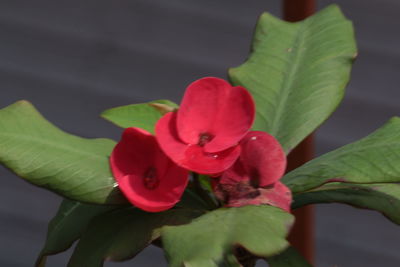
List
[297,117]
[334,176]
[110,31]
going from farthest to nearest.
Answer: [110,31]
[297,117]
[334,176]

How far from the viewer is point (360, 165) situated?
0.98m

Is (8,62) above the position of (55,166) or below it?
below

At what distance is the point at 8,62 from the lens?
115 inches

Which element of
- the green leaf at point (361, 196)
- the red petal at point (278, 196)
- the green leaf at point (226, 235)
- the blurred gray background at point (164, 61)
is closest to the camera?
the green leaf at point (226, 235)

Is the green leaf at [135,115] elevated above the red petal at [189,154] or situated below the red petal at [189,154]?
below

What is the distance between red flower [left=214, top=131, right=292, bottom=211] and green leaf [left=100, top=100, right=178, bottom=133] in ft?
0.46

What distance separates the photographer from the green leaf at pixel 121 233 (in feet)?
3.08

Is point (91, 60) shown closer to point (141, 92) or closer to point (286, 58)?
point (141, 92)

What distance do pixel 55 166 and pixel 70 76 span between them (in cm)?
200

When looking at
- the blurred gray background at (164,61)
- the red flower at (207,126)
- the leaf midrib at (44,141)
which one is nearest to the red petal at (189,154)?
the red flower at (207,126)

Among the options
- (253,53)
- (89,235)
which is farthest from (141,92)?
(89,235)

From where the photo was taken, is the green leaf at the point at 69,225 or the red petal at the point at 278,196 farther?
the green leaf at the point at 69,225

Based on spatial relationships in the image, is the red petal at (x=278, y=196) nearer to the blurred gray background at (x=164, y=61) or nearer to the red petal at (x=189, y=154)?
the red petal at (x=189, y=154)

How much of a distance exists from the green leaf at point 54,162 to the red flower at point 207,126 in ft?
0.28
